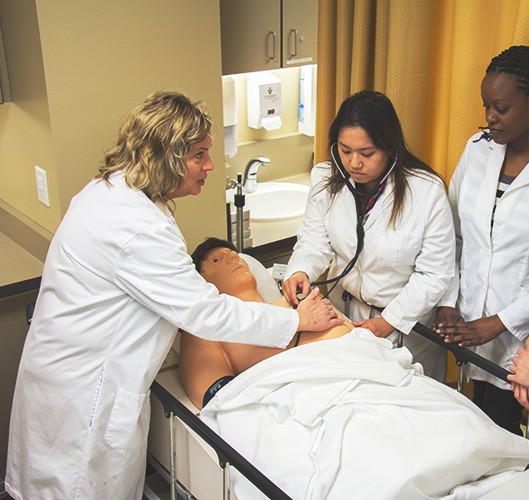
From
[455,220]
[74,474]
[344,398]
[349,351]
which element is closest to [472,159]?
[455,220]

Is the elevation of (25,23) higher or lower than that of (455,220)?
higher

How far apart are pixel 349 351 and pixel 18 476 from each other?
3.35 ft

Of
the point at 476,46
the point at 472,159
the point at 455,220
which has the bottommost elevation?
the point at 455,220

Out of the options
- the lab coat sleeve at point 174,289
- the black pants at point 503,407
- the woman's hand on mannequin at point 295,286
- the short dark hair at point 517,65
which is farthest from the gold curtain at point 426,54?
the lab coat sleeve at point 174,289

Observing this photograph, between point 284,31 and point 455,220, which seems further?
point 284,31

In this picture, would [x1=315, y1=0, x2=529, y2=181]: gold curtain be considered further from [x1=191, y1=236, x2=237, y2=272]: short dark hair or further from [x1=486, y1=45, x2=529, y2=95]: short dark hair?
[x1=191, y1=236, x2=237, y2=272]: short dark hair

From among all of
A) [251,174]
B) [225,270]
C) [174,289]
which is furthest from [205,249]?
[251,174]

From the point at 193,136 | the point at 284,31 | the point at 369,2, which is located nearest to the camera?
the point at 193,136

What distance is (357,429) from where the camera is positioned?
1498 mm

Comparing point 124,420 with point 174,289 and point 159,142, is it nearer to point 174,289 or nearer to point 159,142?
point 174,289

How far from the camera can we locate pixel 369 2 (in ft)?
7.44

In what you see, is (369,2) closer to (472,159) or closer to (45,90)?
(472,159)

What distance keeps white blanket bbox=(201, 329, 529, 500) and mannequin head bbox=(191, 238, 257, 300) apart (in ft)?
1.12

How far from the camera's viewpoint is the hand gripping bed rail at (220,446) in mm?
1382
